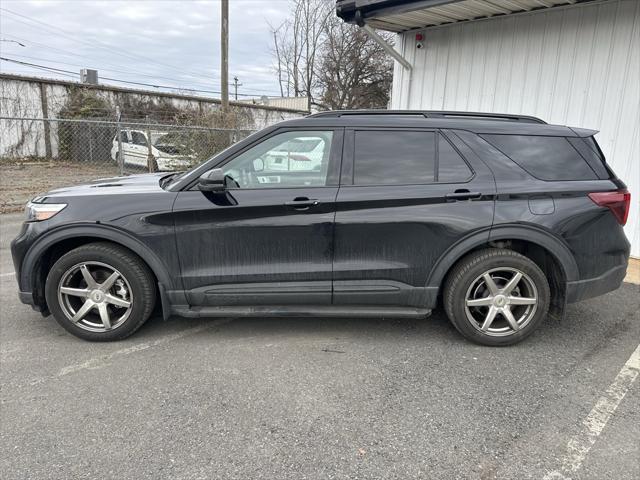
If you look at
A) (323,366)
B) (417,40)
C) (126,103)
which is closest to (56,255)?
(323,366)

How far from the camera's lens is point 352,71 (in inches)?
1118

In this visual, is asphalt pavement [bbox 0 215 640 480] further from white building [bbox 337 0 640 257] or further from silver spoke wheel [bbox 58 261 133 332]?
white building [bbox 337 0 640 257]

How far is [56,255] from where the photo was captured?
3.67 m

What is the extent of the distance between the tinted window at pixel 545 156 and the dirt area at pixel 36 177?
804 cm

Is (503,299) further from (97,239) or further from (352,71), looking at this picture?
(352,71)

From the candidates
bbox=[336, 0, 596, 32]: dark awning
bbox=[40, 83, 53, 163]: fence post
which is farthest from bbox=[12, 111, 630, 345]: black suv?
bbox=[40, 83, 53, 163]: fence post

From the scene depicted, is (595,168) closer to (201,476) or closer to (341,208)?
(341,208)

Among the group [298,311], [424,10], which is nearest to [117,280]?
[298,311]

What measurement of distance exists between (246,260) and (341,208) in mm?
821

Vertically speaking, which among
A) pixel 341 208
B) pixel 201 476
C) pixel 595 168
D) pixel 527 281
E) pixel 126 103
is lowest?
pixel 201 476

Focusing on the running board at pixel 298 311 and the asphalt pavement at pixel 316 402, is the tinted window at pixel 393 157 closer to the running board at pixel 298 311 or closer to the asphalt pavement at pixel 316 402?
the running board at pixel 298 311

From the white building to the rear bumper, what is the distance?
10.2ft

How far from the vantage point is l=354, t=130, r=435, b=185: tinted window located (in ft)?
11.5

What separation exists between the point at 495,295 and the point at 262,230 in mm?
1851
